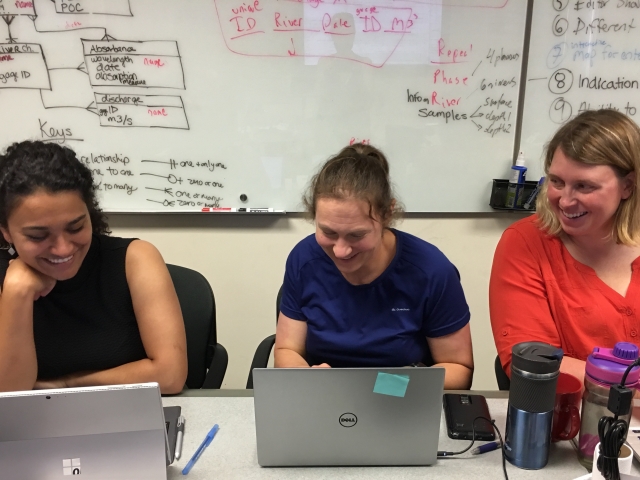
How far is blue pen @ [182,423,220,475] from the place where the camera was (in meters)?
0.98

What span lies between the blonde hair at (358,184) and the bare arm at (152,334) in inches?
17.9

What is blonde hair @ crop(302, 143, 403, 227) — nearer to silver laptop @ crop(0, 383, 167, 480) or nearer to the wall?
silver laptop @ crop(0, 383, 167, 480)

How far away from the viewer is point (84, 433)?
0.87m

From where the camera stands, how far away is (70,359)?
1289 mm

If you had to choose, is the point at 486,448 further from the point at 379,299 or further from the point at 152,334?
the point at 152,334

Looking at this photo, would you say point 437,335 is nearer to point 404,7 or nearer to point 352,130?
point 352,130

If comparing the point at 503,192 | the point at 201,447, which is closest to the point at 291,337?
the point at 201,447

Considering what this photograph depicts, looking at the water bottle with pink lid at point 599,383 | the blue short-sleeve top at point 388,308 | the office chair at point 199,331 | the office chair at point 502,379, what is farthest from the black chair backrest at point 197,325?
the water bottle with pink lid at point 599,383

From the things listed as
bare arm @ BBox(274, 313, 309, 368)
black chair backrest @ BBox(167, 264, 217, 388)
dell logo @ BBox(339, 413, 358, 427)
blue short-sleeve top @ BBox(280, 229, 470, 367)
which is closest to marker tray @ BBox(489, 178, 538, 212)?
blue short-sleeve top @ BBox(280, 229, 470, 367)

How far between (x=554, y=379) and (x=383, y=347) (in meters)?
0.52

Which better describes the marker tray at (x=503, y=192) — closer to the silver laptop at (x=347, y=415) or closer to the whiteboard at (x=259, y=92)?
the whiteboard at (x=259, y=92)

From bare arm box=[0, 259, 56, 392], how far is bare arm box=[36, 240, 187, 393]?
0.23 feet

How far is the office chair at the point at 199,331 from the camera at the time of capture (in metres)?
1.63

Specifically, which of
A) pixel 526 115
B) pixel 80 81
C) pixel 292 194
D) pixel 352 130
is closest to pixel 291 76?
pixel 352 130
